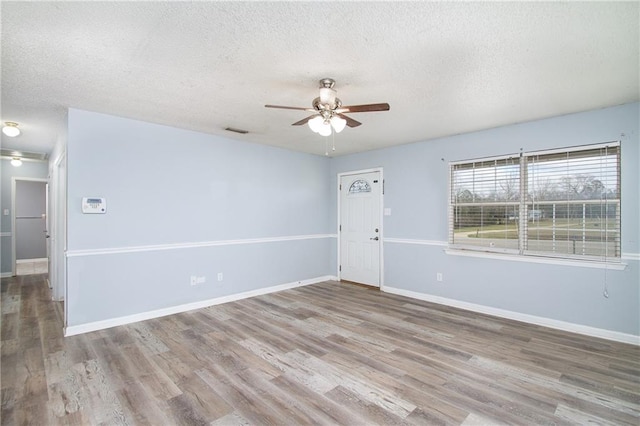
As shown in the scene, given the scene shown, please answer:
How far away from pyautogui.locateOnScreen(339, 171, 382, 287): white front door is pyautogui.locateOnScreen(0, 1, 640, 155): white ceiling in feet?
6.98

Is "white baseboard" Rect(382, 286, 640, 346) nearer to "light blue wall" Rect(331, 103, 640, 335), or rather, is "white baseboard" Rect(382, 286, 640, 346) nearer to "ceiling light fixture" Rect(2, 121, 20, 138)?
"light blue wall" Rect(331, 103, 640, 335)

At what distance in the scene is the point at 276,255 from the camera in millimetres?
5480

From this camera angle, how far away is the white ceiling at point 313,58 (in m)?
1.83

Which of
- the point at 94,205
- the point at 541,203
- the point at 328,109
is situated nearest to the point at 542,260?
the point at 541,203

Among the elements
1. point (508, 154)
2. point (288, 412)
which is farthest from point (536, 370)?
point (508, 154)

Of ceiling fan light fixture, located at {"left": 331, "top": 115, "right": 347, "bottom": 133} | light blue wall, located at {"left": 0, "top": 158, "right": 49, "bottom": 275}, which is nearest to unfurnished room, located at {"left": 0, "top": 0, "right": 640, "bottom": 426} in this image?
ceiling fan light fixture, located at {"left": 331, "top": 115, "right": 347, "bottom": 133}

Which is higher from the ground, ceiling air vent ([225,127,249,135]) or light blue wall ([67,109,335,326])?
ceiling air vent ([225,127,249,135])

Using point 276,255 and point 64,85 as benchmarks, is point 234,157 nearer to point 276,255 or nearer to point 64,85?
point 276,255

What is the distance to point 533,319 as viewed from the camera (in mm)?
3828

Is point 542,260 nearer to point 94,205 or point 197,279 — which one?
point 197,279

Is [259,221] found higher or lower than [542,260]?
higher

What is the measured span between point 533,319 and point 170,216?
488 centimetres

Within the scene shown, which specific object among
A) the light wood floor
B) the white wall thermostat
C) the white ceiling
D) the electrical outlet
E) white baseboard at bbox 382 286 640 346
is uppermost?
the white ceiling

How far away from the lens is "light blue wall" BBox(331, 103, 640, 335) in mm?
3262
